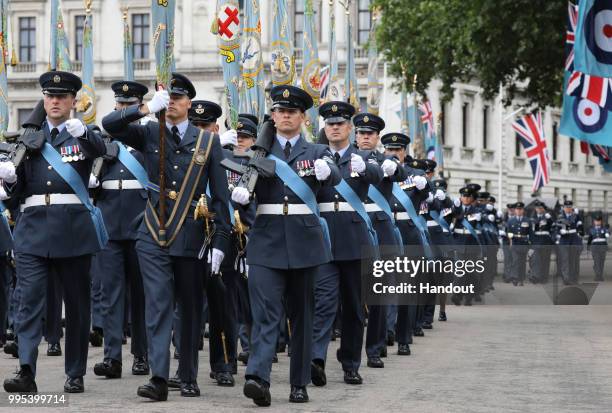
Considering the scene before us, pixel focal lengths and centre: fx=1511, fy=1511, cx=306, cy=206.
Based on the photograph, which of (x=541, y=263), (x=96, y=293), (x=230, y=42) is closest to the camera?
(x=96, y=293)

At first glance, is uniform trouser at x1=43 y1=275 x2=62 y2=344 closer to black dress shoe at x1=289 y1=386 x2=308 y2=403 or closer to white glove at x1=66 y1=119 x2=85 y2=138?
white glove at x1=66 y1=119 x2=85 y2=138

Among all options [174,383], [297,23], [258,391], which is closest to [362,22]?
[297,23]

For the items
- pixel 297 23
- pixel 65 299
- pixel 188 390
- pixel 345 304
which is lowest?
pixel 188 390

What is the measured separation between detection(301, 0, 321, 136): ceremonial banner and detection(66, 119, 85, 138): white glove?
8980 millimetres

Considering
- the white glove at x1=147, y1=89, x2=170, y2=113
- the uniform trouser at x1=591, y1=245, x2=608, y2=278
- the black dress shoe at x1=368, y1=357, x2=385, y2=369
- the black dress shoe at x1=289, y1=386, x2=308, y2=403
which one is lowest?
A: the uniform trouser at x1=591, y1=245, x2=608, y2=278

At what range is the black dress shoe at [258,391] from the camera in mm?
9742

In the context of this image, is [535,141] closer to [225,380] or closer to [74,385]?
[225,380]

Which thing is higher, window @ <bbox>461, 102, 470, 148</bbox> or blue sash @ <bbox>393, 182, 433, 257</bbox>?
window @ <bbox>461, 102, 470, 148</bbox>

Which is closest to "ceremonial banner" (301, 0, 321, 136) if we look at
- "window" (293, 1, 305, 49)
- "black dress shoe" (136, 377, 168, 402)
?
"black dress shoe" (136, 377, 168, 402)

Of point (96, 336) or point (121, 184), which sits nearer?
point (121, 184)

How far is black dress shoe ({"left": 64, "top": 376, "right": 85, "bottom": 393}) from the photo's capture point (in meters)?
10.4

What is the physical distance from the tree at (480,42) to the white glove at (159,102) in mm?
22601

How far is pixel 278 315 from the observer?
1015 centimetres

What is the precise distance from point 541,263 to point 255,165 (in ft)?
74.0
